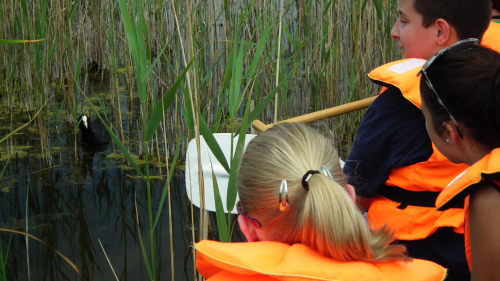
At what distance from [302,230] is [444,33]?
753 millimetres

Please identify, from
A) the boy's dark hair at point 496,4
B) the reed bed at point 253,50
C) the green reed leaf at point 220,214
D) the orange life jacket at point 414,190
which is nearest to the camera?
the orange life jacket at point 414,190

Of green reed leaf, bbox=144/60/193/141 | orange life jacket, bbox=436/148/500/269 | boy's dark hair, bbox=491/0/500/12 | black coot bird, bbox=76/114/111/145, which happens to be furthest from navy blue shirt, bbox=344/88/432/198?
black coot bird, bbox=76/114/111/145

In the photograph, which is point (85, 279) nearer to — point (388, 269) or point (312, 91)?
point (388, 269)

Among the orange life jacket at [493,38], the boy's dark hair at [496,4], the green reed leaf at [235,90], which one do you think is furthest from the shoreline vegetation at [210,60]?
the green reed leaf at [235,90]

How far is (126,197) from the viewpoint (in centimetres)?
273

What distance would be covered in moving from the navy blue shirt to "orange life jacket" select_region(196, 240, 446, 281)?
0.34 metres

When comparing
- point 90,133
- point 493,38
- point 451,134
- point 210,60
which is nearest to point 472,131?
point 451,134

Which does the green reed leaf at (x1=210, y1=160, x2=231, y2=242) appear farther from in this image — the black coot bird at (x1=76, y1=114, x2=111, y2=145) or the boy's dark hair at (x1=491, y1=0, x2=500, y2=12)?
the black coot bird at (x1=76, y1=114, x2=111, y2=145)

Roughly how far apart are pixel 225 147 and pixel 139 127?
6.16 feet

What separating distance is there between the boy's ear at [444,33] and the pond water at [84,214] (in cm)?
115

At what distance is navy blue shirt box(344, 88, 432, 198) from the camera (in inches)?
42.3

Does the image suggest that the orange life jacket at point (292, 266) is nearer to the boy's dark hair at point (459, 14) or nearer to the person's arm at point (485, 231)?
the person's arm at point (485, 231)

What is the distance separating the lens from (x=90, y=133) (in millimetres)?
3381

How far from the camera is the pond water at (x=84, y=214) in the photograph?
216 cm
